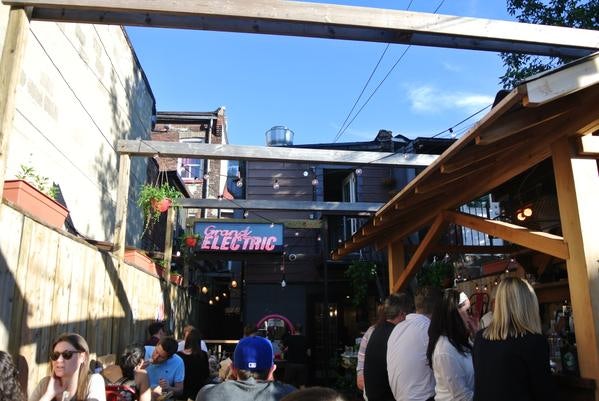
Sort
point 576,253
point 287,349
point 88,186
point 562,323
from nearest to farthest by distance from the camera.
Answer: point 576,253 → point 562,323 → point 88,186 → point 287,349

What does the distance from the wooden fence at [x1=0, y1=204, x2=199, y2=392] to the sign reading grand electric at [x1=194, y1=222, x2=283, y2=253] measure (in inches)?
179

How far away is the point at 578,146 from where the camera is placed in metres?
3.74

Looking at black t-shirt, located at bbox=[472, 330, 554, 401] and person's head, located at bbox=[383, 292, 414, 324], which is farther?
person's head, located at bbox=[383, 292, 414, 324]

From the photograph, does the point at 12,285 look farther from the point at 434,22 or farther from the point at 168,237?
the point at 168,237

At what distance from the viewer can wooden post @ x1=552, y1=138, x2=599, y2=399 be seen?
346 centimetres

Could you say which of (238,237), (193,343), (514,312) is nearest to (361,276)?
(238,237)

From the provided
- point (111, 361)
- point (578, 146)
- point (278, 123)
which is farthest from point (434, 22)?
point (278, 123)

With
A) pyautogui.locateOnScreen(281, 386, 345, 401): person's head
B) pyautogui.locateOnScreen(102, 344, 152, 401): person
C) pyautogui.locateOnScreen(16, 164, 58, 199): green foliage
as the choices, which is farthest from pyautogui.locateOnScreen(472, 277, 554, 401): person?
pyautogui.locateOnScreen(16, 164, 58, 199): green foliage

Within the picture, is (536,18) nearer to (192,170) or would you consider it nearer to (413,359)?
(413,359)

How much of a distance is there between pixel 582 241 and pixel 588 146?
70cm

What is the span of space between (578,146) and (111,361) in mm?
5743

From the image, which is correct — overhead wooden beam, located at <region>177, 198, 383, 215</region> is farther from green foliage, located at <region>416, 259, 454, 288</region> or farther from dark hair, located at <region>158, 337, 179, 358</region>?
dark hair, located at <region>158, 337, 179, 358</region>

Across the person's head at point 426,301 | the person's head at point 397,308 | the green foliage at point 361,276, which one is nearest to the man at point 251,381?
the person's head at point 426,301

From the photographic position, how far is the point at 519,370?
8.79ft
